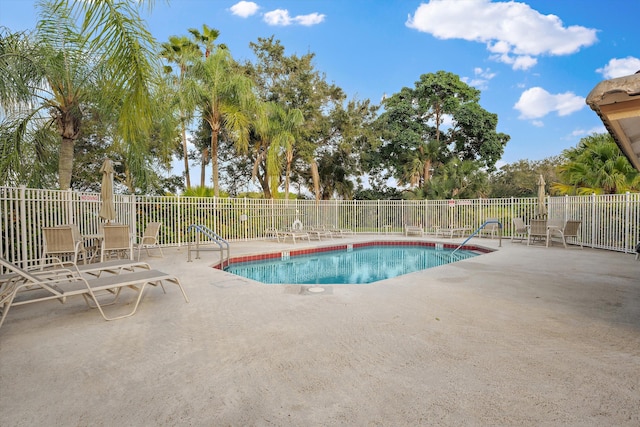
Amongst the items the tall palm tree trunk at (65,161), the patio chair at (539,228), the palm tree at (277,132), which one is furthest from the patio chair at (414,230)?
the tall palm tree trunk at (65,161)

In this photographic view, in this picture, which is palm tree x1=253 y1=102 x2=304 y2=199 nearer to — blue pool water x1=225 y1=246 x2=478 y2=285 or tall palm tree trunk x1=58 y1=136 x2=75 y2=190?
blue pool water x1=225 y1=246 x2=478 y2=285

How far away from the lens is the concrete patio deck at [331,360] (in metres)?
1.89

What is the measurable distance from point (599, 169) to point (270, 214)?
1198 cm

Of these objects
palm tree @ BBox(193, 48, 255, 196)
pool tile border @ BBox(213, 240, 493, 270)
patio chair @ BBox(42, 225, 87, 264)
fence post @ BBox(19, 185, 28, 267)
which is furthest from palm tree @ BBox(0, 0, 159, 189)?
palm tree @ BBox(193, 48, 255, 196)

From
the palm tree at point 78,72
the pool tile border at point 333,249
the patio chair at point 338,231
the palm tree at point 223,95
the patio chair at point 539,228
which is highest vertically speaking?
the palm tree at point 223,95

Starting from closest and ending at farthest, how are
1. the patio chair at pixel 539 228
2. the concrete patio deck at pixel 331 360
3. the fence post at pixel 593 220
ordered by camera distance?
the concrete patio deck at pixel 331 360, the fence post at pixel 593 220, the patio chair at pixel 539 228

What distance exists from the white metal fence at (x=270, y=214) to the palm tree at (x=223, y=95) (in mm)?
1548

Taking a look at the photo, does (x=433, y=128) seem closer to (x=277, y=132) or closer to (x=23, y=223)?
(x=277, y=132)

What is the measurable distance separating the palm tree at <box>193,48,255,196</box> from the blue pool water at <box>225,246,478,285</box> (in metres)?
4.96

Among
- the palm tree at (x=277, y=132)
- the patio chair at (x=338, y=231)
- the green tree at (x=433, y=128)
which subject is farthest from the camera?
the green tree at (x=433, y=128)

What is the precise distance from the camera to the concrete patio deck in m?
1.89

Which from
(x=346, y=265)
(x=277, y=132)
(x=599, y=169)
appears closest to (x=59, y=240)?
(x=346, y=265)

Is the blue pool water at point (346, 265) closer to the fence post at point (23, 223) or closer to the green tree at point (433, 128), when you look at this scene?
the fence post at point (23, 223)

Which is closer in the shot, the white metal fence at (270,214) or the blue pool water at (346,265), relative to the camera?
the white metal fence at (270,214)
